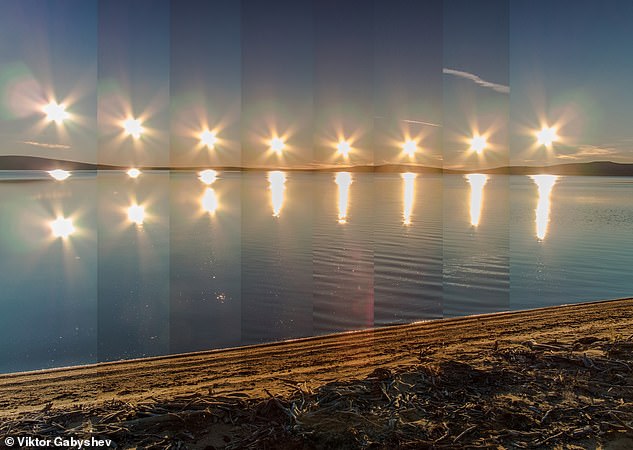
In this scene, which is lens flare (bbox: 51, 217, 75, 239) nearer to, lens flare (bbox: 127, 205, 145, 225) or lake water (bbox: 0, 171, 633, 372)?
lake water (bbox: 0, 171, 633, 372)

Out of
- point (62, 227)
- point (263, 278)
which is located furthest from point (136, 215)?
point (263, 278)

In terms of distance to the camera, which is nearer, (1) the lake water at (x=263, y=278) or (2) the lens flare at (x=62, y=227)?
(1) the lake water at (x=263, y=278)

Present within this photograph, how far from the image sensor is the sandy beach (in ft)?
14.5

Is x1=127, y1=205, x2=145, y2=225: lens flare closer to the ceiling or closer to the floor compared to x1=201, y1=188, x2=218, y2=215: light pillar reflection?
closer to the floor

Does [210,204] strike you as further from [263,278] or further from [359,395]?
[359,395]

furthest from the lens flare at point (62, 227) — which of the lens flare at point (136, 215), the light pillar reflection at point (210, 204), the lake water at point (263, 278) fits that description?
the light pillar reflection at point (210, 204)

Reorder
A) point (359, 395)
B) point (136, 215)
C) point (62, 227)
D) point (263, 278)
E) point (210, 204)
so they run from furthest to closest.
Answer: point (210, 204) → point (136, 215) → point (62, 227) → point (263, 278) → point (359, 395)

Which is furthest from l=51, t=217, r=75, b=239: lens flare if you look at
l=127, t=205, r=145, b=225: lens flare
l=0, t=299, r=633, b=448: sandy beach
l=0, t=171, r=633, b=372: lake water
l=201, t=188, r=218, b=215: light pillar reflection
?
l=0, t=299, r=633, b=448: sandy beach

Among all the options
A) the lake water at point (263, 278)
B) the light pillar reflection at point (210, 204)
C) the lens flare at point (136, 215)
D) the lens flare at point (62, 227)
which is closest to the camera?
the lake water at point (263, 278)

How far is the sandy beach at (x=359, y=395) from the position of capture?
4422 millimetres

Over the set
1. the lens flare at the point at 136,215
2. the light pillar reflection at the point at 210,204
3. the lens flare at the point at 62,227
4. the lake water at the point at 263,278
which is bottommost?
the lake water at the point at 263,278

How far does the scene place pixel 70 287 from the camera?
14.6 meters

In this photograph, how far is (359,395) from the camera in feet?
17.1

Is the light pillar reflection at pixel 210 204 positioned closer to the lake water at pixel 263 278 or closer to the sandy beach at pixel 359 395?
the lake water at pixel 263 278
